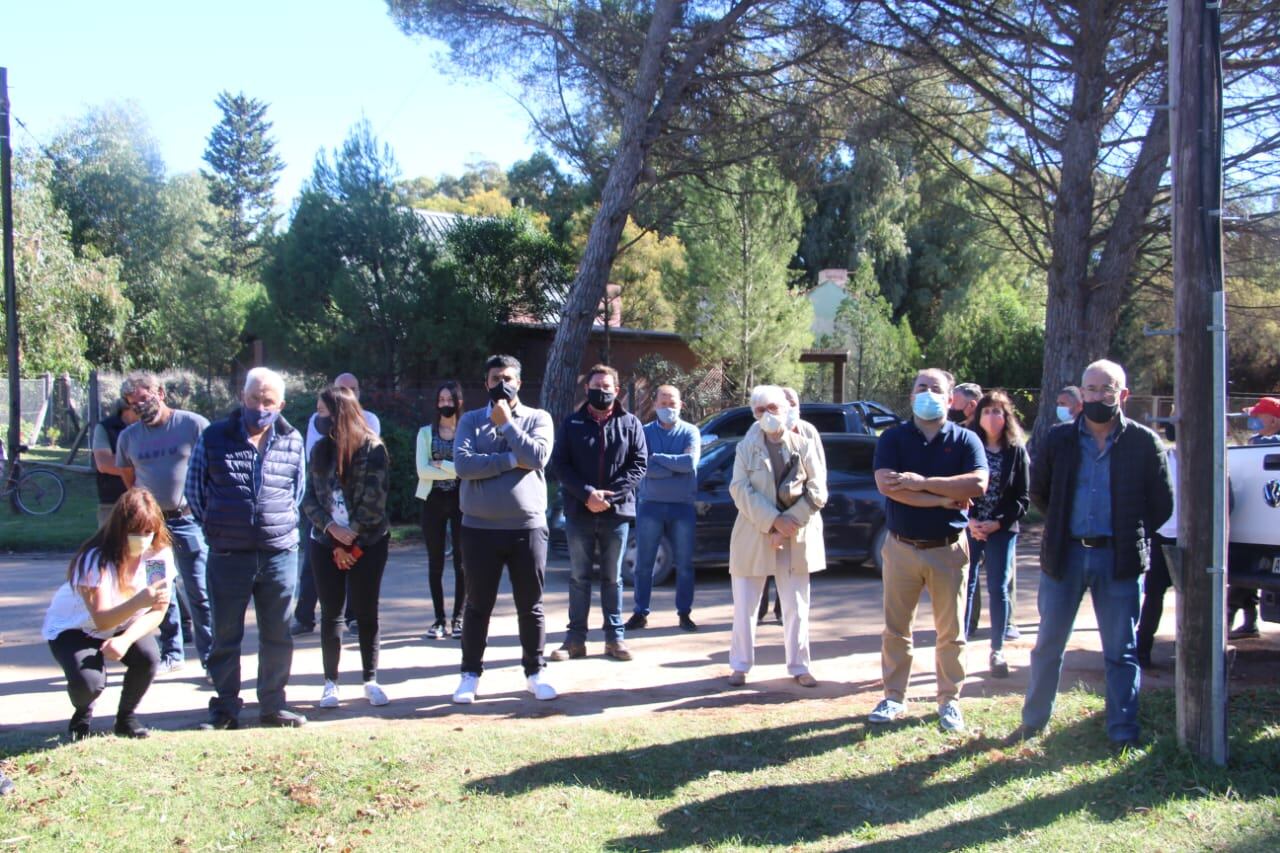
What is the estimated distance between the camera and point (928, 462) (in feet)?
19.2

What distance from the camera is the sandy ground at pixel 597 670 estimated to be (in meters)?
6.32

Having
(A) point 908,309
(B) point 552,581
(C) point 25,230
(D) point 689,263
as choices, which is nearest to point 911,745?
(B) point 552,581

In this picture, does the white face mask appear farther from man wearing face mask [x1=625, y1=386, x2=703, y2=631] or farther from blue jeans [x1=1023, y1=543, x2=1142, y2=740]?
blue jeans [x1=1023, y1=543, x2=1142, y2=740]

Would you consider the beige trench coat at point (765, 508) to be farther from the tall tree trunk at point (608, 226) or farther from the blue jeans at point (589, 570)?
the tall tree trunk at point (608, 226)

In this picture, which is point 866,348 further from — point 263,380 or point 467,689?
point 263,380

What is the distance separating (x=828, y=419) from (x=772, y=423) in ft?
26.8

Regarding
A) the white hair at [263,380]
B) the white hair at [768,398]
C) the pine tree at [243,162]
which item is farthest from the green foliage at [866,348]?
the pine tree at [243,162]

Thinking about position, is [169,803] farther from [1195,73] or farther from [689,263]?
[689,263]

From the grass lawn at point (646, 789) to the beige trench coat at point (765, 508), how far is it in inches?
49.0

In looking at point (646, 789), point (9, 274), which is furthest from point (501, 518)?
point (9, 274)

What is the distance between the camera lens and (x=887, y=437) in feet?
19.6

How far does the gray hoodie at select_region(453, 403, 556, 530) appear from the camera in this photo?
248 inches

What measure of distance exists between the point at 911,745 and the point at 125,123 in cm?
4925

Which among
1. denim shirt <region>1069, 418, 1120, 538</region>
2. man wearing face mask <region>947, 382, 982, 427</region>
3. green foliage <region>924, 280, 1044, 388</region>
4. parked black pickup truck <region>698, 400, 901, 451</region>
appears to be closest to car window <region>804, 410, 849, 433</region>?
parked black pickup truck <region>698, 400, 901, 451</region>
